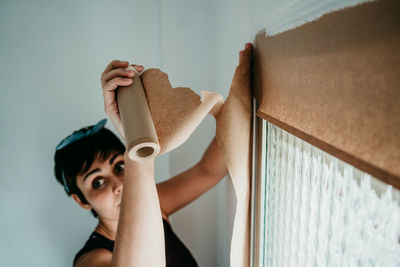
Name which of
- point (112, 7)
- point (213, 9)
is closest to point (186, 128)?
point (213, 9)

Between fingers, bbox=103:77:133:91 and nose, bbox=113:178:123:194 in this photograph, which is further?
nose, bbox=113:178:123:194

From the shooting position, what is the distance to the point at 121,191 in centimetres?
106

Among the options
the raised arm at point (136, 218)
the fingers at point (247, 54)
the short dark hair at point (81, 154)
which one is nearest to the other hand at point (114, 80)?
the raised arm at point (136, 218)

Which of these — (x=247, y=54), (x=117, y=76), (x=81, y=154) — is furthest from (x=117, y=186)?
(x=247, y=54)

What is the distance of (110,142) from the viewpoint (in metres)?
1.11

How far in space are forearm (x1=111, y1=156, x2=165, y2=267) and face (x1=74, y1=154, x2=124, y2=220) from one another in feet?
1.17

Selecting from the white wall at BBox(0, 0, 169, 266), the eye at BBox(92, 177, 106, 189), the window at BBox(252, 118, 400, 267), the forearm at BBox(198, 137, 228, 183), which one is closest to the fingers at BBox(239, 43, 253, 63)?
the window at BBox(252, 118, 400, 267)

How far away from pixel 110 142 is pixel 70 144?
163 millimetres

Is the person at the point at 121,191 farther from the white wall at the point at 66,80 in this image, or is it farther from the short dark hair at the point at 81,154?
the white wall at the point at 66,80

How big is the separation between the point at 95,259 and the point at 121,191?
26cm

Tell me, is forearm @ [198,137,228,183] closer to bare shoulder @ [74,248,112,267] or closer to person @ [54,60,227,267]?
person @ [54,60,227,267]

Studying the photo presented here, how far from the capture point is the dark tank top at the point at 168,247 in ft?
3.33

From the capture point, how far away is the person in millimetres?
699

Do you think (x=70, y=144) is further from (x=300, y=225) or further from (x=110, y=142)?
(x=300, y=225)
